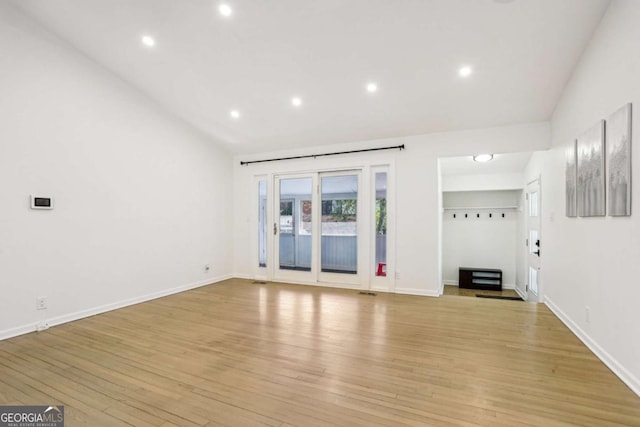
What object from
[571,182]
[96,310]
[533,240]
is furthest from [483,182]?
[96,310]

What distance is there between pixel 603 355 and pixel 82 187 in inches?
225

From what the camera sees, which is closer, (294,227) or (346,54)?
(346,54)

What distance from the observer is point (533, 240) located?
532 centimetres

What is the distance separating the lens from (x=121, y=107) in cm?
423

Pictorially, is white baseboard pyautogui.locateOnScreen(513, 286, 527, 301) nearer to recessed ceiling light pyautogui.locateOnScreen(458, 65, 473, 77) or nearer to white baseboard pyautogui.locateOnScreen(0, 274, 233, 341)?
recessed ceiling light pyautogui.locateOnScreen(458, 65, 473, 77)

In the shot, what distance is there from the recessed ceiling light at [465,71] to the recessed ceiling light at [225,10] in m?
2.54

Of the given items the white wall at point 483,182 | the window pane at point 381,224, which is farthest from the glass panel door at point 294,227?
the white wall at point 483,182

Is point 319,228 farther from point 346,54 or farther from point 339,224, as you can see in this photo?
point 346,54

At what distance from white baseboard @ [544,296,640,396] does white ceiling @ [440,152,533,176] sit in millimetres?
2912

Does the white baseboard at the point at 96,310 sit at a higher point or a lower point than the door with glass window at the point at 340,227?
lower

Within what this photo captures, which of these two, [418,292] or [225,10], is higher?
[225,10]

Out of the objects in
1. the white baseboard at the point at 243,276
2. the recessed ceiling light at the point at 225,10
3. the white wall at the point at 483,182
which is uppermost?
the recessed ceiling light at the point at 225,10

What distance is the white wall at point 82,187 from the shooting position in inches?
125

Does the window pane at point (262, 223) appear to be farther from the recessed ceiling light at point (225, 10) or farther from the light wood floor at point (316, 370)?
the recessed ceiling light at point (225, 10)
